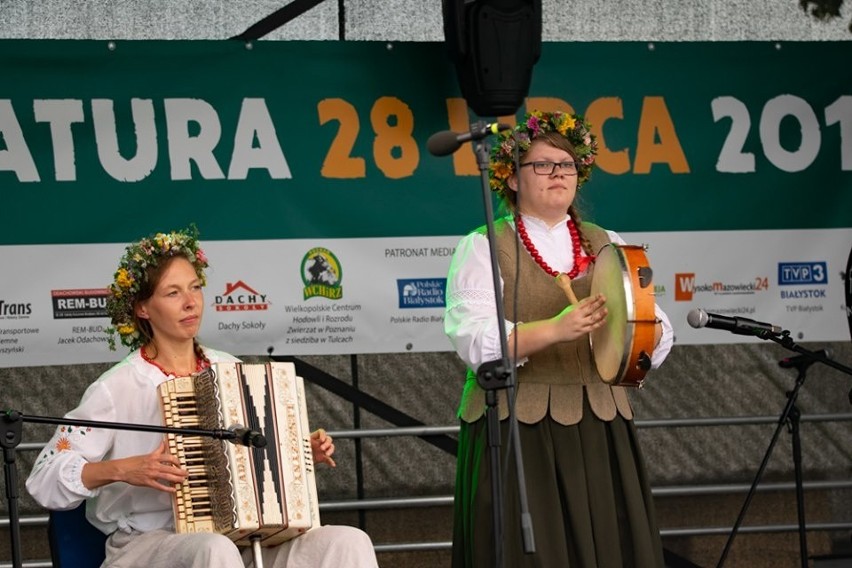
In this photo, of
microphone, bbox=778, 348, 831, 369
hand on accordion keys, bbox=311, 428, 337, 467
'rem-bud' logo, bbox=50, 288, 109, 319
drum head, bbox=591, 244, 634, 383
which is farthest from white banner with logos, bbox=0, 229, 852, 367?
drum head, bbox=591, 244, 634, 383

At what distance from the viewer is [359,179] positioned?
18.2 feet

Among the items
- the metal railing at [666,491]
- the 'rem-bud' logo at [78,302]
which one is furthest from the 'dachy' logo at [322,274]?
the 'rem-bud' logo at [78,302]

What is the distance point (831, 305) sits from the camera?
5812mm

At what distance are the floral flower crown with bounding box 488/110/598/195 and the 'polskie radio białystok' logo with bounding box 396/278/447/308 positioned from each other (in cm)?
135

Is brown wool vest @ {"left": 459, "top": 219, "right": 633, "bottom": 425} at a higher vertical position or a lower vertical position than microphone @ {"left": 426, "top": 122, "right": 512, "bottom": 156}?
lower

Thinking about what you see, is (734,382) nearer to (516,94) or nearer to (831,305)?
(831,305)

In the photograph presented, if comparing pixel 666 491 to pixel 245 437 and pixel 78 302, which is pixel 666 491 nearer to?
pixel 78 302

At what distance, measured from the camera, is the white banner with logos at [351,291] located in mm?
5309

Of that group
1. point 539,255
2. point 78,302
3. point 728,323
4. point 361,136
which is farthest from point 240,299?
point 728,323

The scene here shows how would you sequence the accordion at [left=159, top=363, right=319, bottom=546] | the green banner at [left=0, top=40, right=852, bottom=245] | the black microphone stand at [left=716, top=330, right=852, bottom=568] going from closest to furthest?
the accordion at [left=159, top=363, right=319, bottom=546], the black microphone stand at [left=716, top=330, right=852, bottom=568], the green banner at [left=0, top=40, right=852, bottom=245]

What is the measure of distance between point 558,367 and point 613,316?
24 centimetres

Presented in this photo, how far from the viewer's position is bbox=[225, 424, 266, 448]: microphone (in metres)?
3.38

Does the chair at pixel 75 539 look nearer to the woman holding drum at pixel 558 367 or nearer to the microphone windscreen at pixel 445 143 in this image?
the woman holding drum at pixel 558 367

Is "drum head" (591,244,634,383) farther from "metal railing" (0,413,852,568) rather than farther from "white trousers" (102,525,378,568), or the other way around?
"metal railing" (0,413,852,568)
